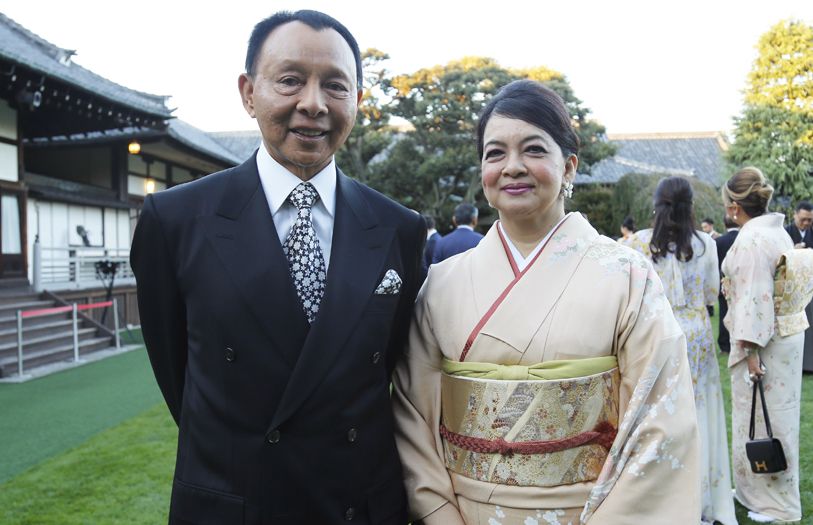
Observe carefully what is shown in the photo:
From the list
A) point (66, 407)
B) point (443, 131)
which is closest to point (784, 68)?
point (443, 131)

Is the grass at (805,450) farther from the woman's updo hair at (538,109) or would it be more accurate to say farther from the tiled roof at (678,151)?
the tiled roof at (678,151)

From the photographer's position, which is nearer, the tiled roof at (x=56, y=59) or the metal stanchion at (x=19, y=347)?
the metal stanchion at (x=19, y=347)

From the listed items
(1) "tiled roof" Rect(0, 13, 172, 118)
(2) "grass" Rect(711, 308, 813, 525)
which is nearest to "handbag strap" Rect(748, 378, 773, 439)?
(2) "grass" Rect(711, 308, 813, 525)

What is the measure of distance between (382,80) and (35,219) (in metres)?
11.3

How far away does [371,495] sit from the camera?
Result: 1.74 m

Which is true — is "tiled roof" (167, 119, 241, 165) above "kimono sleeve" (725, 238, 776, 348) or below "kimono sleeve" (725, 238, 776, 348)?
above

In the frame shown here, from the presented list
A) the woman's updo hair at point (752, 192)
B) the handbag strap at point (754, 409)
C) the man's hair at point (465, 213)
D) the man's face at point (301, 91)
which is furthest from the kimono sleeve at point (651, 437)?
the man's hair at point (465, 213)

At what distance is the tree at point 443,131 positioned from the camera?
61.0 feet

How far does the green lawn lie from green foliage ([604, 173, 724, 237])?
14.3m

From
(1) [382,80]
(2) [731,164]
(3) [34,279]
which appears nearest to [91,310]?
(3) [34,279]

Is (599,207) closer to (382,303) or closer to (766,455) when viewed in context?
(766,455)

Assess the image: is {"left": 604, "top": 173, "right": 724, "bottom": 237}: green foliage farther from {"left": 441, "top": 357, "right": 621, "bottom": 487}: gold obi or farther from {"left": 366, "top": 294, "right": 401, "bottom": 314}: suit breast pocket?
{"left": 366, "top": 294, "right": 401, "bottom": 314}: suit breast pocket

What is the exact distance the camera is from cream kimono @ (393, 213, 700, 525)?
1756mm

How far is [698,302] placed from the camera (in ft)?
12.7
